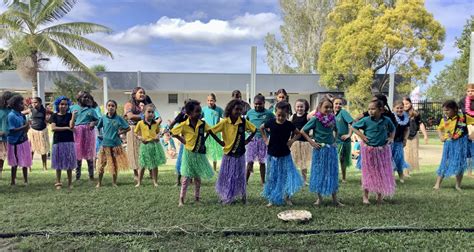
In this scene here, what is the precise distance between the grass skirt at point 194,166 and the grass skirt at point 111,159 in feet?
6.04

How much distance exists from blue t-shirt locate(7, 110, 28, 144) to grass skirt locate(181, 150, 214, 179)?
3268 mm

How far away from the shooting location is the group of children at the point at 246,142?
518 centimetres

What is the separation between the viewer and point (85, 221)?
14.8 feet

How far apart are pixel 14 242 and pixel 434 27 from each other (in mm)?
18597

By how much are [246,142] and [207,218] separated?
1238 mm

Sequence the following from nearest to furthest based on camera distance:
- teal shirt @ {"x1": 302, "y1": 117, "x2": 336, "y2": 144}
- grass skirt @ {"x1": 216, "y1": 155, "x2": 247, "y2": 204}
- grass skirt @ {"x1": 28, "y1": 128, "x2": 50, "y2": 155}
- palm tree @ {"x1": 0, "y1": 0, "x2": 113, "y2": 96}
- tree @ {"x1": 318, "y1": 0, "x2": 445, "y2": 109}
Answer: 1. grass skirt @ {"x1": 216, "y1": 155, "x2": 247, "y2": 204}
2. teal shirt @ {"x1": 302, "y1": 117, "x2": 336, "y2": 144}
3. grass skirt @ {"x1": 28, "y1": 128, "x2": 50, "y2": 155}
4. palm tree @ {"x1": 0, "y1": 0, "x2": 113, "y2": 96}
5. tree @ {"x1": 318, "y1": 0, "x2": 445, "y2": 109}

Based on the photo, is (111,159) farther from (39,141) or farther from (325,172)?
(325,172)

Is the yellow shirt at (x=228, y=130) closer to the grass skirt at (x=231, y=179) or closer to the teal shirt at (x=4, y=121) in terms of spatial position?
the grass skirt at (x=231, y=179)

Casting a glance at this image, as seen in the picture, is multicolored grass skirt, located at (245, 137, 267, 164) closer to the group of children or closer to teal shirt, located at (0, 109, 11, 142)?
the group of children

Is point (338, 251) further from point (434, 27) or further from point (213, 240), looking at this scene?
point (434, 27)

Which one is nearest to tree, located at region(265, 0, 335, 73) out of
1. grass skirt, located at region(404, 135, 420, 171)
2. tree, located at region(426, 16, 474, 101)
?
tree, located at region(426, 16, 474, 101)

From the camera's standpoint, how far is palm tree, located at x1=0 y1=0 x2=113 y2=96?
1492 centimetres

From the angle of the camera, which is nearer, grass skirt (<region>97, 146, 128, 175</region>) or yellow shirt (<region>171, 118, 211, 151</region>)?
yellow shirt (<region>171, 118, 211, 151</region>)

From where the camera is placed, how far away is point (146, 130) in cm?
657
